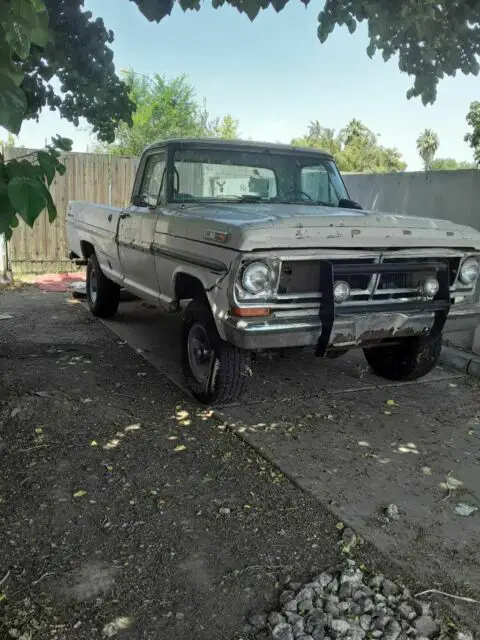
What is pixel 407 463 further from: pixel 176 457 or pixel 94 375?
pixel 94 375

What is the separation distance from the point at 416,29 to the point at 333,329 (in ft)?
7.84

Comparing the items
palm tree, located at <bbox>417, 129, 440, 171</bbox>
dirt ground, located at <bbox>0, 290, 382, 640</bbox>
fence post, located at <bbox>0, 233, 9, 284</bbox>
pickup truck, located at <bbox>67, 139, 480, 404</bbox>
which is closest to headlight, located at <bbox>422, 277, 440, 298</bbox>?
pickup truck, located at <bbox>67, 139, 480, 404</bbox>

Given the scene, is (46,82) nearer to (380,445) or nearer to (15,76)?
(15,76)

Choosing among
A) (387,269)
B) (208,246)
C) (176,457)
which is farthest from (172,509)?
(387,269)

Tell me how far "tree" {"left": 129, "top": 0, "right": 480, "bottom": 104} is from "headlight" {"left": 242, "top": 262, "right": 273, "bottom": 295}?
1645mm

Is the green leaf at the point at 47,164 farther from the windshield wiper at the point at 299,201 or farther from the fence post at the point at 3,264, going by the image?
the fence post at the point at 3,264

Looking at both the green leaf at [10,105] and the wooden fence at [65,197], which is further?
the wooden fence at [65,197]

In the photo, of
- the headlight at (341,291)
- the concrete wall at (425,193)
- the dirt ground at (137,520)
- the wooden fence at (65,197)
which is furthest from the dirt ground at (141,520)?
the wooden fence at (65,197)

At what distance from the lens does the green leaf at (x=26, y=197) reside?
1.83m

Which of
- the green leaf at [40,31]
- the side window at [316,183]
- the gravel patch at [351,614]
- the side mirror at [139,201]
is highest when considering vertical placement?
the green leaf at [40,31]

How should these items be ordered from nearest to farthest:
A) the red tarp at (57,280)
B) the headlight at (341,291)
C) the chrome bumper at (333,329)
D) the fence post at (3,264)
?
the chrome bumper at (333,329) → the headlight at (341,291) → the red tarp at (57,280) → the fence post at (3,264)

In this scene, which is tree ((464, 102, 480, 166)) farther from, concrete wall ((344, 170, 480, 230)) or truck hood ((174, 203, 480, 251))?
truck hood ((174, 203, 480, 251))

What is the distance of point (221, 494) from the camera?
337cm

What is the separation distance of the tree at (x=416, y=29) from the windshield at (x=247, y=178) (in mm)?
1180
